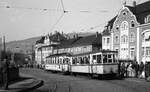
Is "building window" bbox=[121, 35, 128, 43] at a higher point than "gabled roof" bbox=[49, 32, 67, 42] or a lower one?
lower

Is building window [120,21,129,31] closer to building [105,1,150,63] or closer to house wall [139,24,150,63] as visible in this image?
building [105,1,150,63]

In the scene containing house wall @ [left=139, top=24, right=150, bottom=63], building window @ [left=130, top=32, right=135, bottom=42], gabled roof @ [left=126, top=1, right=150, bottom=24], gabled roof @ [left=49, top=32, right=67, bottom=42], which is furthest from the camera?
gabled roof @ [left=49, top=32, right=67, bottom=42]

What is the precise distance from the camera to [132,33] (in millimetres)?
49719

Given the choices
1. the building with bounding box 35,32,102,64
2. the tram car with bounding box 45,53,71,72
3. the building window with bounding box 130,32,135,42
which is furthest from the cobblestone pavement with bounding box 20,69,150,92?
the building with bounding box 35,32,102,64

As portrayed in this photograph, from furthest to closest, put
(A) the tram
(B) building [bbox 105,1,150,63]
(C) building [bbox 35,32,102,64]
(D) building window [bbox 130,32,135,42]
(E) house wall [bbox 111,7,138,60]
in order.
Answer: (C) building [bbox 35,32,102,64] < (D) building window [bbox 130,32,135,42] < (E) house wall [bbox 111,7,138,60] < (B) building [bbox 105,1,150,63] < (A) the tram

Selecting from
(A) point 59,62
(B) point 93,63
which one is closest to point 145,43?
(A) point 59,62

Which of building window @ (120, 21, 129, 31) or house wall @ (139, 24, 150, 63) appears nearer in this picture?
house wall @ (139, 24, 150, 63)

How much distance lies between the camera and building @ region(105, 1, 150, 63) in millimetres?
46062

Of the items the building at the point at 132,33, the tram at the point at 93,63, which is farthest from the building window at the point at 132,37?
the tram at the point at 93,63

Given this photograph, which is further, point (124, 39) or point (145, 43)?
point (124, 39)

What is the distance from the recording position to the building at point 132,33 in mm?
46062

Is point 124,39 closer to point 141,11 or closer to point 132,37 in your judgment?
point 132,37

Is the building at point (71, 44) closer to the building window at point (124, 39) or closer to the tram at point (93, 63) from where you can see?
the building window at point (124, 39)

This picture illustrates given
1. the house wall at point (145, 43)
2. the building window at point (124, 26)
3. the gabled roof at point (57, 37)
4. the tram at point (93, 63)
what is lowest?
the tram at point (93, 63)
